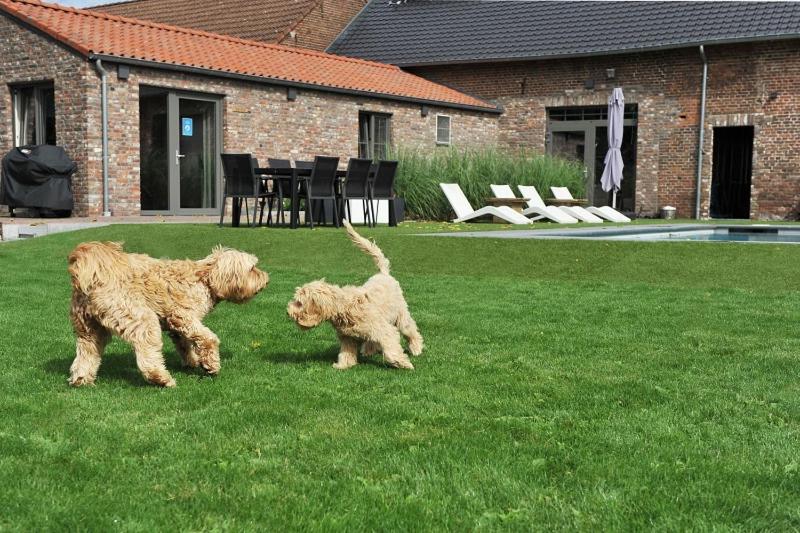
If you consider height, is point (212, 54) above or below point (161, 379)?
above

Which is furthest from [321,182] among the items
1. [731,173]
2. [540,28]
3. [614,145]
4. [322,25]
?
[322,25]

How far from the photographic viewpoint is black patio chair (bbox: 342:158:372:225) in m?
13.2

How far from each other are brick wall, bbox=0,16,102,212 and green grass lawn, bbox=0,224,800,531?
9.01 m

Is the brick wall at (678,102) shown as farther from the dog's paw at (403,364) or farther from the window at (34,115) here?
the dog's paw at (403,364)

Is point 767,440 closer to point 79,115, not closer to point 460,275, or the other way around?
point 460,275

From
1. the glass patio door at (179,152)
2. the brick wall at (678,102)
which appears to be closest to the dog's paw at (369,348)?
the glass patio door at (179,152)

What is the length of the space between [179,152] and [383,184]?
16.8 ft

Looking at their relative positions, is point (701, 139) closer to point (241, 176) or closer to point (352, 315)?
point (241, 176)

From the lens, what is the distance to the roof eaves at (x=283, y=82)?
50.9 feet

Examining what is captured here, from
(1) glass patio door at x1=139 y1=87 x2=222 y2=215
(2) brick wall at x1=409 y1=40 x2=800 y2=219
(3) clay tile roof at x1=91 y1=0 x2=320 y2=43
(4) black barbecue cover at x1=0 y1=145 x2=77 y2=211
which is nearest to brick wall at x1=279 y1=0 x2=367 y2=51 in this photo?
(3) clay tile roof at x1=91 y1=0 x2=320 y2=43

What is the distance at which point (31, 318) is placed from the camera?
6172 millimetres

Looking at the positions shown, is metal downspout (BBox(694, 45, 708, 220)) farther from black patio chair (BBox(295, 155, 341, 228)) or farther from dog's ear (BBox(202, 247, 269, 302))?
dog's ear (BBox(202, 247, 269, 302))

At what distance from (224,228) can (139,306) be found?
8.43m

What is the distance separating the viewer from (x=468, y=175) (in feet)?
59.5
